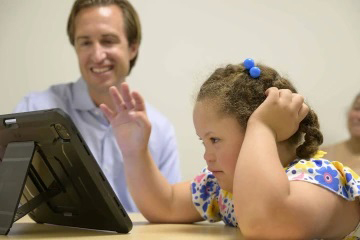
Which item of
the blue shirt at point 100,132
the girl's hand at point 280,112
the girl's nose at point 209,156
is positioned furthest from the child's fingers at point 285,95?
the blue shirt at point 100,132

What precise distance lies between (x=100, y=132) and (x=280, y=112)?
1198 millimetres

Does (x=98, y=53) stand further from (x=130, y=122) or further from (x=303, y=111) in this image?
(x=303, y=111)

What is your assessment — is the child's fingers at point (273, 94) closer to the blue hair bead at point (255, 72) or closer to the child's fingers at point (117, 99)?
the blue hair bead at point (255, 72)

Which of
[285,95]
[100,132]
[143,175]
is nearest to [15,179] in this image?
[143,175]

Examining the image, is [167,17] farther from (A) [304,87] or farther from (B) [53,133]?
(B) [53,133]

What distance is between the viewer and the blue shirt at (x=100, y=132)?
180 cm

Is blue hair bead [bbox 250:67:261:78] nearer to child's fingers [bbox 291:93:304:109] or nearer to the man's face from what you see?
child's fingers [bbox 291:93:304:109]

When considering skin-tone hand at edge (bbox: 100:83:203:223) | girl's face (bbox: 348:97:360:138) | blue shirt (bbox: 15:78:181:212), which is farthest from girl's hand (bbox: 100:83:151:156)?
girl's face (bbox: 348:97:360:138)

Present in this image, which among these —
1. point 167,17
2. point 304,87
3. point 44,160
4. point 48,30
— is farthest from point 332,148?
point 44,160

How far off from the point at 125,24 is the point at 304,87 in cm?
96

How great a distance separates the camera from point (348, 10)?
8.06 feet

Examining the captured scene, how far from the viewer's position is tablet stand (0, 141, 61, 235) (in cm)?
73

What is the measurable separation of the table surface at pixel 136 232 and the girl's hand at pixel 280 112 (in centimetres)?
18

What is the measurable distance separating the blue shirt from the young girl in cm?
82
